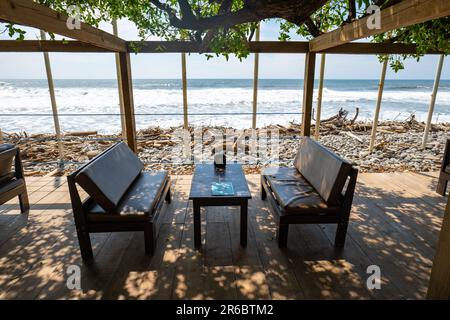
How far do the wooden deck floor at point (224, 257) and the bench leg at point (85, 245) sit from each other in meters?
0.06

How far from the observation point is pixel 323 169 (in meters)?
2.63

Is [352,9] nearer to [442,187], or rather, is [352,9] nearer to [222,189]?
[222,189]

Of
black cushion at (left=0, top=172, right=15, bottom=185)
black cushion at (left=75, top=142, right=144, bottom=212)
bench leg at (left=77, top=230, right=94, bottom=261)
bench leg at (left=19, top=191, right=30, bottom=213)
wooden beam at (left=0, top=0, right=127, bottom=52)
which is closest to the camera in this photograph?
wooden beam at (left=0, top=0, right=127, bottom=52)

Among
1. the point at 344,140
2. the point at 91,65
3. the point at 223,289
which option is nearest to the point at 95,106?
the point at 91,65

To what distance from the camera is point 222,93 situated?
18.6 metres

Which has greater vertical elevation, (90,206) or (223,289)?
(90,206)

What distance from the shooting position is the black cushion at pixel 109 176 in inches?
85.4

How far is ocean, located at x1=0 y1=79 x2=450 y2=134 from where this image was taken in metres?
10.7

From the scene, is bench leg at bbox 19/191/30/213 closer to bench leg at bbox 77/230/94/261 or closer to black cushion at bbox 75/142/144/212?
black cushion at bbox 75/142/144/212

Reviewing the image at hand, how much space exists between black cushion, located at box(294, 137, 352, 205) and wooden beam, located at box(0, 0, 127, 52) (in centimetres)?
258

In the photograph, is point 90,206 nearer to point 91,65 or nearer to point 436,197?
point 436,197

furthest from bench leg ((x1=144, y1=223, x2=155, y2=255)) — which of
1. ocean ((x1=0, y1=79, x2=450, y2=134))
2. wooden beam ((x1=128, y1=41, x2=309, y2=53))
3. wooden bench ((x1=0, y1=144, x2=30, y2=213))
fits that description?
ocean ((x1=0, y1=79, x2=450, y2=134))

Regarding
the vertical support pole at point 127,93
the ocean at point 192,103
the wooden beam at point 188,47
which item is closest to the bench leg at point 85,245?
the vertical support pole at point 127,93

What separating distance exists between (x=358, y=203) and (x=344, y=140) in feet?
16.5
